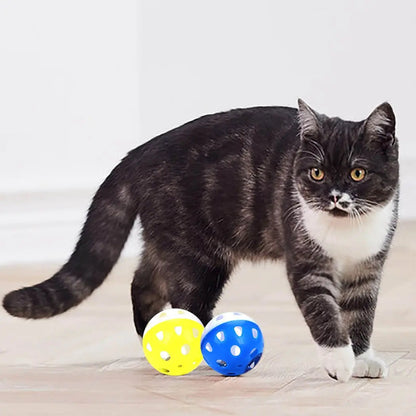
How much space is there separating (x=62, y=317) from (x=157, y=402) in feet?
3.49

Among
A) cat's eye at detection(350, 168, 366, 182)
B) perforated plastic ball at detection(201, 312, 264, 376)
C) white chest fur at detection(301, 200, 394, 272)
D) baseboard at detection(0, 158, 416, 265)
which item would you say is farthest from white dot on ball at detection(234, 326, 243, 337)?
baseboard at detection(0, 158, 416, 265)

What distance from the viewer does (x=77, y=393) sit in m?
2.26

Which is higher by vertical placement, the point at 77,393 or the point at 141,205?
the point at 141,205

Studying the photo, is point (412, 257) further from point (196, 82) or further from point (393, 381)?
point (393, 381)

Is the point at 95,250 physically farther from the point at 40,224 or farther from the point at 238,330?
the point at 40,224

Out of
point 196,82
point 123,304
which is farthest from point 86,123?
point 123,304

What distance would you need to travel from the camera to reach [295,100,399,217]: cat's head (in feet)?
7.73

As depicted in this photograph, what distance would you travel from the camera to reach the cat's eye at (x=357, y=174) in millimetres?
2359

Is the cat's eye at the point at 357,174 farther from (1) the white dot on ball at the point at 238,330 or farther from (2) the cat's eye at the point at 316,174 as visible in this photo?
(1) the white dot on ball at the point at 238,330

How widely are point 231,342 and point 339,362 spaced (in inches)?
9.2

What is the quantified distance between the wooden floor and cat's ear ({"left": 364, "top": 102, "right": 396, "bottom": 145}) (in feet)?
1.70

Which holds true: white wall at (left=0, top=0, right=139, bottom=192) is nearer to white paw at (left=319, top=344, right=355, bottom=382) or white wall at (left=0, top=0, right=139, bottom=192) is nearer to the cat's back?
the cat's back

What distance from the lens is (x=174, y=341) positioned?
2.32 m

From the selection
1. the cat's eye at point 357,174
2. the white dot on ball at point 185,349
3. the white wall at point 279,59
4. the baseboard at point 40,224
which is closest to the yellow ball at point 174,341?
the white dot on ball at point 185,349
